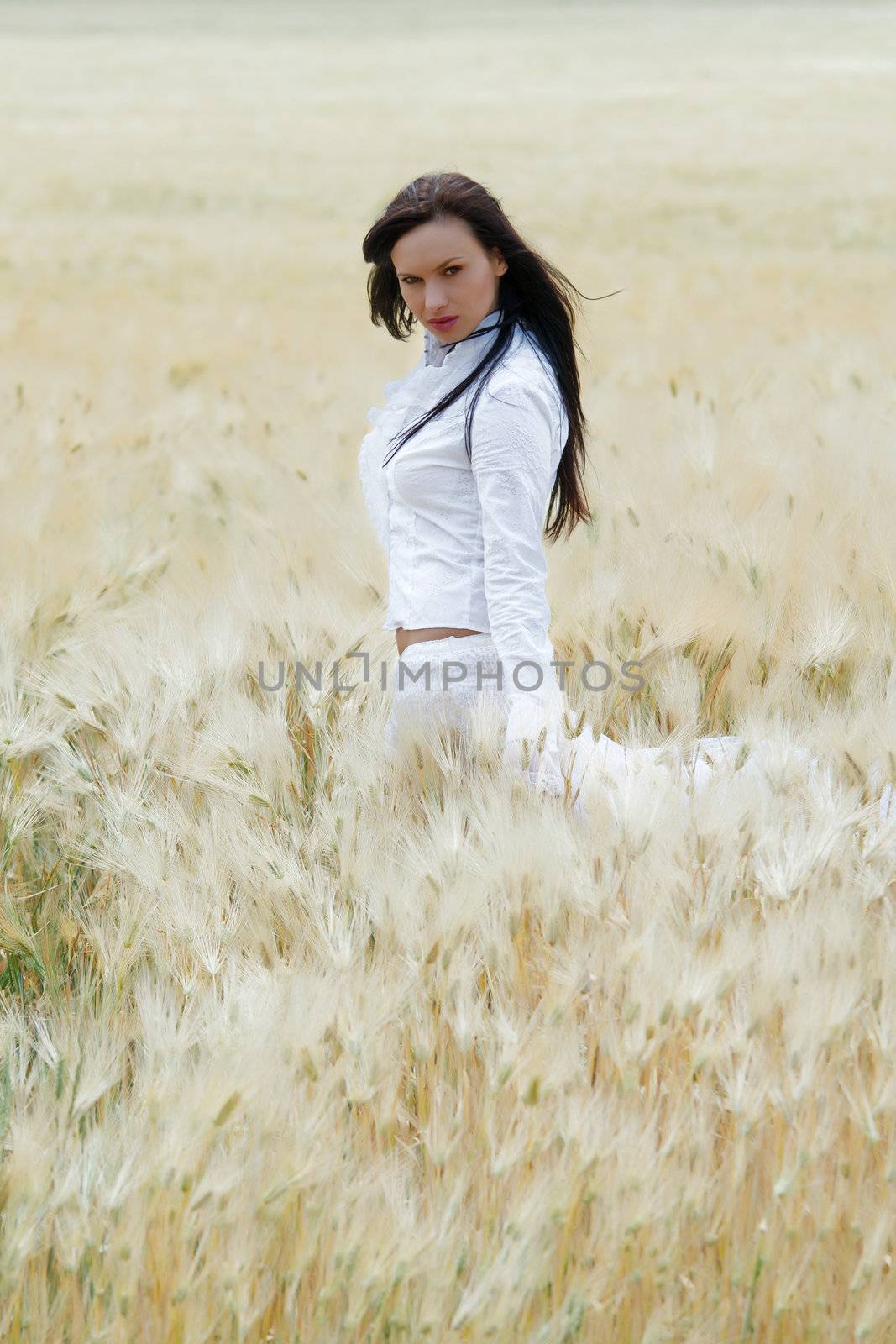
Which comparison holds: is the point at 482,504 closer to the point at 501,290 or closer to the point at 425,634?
the point at 425,634

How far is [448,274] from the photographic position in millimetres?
1804

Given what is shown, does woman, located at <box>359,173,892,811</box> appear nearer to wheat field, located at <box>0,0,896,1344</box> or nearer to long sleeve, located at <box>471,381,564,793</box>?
long sleeve, located at <box>471,381,564,793</box>

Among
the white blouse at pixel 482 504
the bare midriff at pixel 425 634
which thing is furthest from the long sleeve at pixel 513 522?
the bare midriff at pixel 425 634

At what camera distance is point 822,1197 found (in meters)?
0.98

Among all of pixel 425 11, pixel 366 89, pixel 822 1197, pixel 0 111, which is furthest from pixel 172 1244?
pixel 425 11

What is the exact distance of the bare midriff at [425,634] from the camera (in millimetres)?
1881

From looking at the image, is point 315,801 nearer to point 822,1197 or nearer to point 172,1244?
point 172,1244

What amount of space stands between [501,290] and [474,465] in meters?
0.33

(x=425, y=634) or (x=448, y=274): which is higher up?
(x=448, y=274)

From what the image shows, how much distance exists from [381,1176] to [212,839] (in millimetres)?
628

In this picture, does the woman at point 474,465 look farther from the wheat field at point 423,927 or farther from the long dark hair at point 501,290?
the wheat field at point 423,927

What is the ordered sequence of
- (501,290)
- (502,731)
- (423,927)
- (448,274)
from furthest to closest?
(501,290)
(448,274)
(502,731)
(423,927)

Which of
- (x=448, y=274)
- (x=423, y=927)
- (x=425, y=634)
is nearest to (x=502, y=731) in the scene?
(x=425, y=634)

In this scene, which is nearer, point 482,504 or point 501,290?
point 482,504
